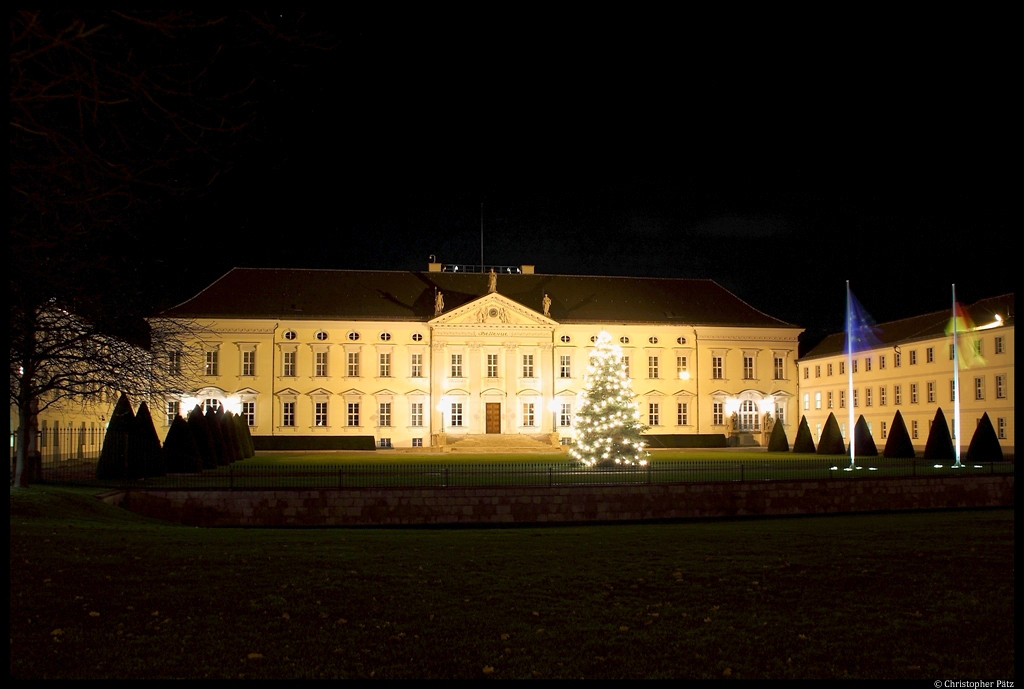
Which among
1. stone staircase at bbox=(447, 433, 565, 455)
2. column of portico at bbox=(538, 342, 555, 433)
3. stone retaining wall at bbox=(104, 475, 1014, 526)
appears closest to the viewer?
stone retaining wall at bbox=(104, 475, 1014, 526)

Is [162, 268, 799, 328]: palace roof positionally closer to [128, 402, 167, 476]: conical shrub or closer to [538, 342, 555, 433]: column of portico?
[538, 342, 555, 433]: column of portico

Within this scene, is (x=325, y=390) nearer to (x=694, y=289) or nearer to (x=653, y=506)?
(x=694, y=289)

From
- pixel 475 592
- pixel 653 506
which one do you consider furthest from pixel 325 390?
pixel 475 592

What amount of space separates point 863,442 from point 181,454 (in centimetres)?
3116

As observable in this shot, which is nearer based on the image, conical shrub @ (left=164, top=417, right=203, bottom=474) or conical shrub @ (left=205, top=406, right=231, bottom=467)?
conical shrub @ (left=164, top=417, right=203, bottom=474)

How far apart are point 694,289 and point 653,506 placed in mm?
45569

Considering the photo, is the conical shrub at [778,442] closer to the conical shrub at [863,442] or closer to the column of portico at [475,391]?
the conical shrub at [863,442]

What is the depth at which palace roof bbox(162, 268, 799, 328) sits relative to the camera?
202 ft

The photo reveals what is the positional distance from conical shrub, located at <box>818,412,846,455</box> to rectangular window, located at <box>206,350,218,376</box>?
37035mm

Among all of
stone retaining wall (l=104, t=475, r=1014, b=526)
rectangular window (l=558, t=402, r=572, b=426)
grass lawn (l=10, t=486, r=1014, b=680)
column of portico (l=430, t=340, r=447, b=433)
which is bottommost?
stone retaining wall (l=104, t=475, r=1014, b=526)

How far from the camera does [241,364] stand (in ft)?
197

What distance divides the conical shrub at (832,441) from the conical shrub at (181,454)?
99.6ft

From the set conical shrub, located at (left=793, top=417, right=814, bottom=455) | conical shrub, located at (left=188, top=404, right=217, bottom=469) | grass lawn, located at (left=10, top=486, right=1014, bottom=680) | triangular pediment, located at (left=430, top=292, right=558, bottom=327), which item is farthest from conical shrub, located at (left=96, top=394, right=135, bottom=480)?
conical shrub, located at (left=793, top=417, right=814, bottom=455)

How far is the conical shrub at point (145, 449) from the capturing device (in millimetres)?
28844
